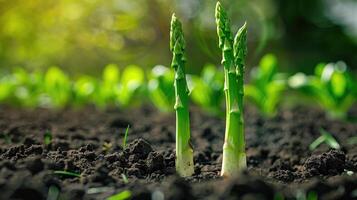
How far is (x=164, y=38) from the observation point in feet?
42.5

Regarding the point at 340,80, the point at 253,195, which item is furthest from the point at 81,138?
the point at 340,80

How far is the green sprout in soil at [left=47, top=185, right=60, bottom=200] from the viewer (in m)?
1.84

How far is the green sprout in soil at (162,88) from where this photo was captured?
4.93m

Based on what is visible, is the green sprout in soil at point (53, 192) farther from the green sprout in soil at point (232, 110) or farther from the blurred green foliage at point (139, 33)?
the blurred green foliage at point (139, 33)

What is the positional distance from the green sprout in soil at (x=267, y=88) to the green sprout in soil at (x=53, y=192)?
323cm

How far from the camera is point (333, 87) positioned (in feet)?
15.9

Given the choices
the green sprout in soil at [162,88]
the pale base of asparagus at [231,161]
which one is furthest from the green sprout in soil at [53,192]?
the green sprout in soil at [162,88]

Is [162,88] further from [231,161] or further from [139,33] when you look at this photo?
[139,33]

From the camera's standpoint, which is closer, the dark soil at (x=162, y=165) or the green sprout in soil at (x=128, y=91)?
the dark soil at (x=162, y=165)

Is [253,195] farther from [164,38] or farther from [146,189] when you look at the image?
[164,38]

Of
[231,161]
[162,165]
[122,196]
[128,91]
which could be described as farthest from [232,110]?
[128,91]

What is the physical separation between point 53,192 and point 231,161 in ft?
2.32

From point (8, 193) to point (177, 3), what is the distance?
9.61 m

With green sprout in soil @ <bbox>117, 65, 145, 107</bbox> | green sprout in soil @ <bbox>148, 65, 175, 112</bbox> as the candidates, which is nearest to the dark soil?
green sprout in soil @ <bbox>148, 65, 175, 112</bbox>
